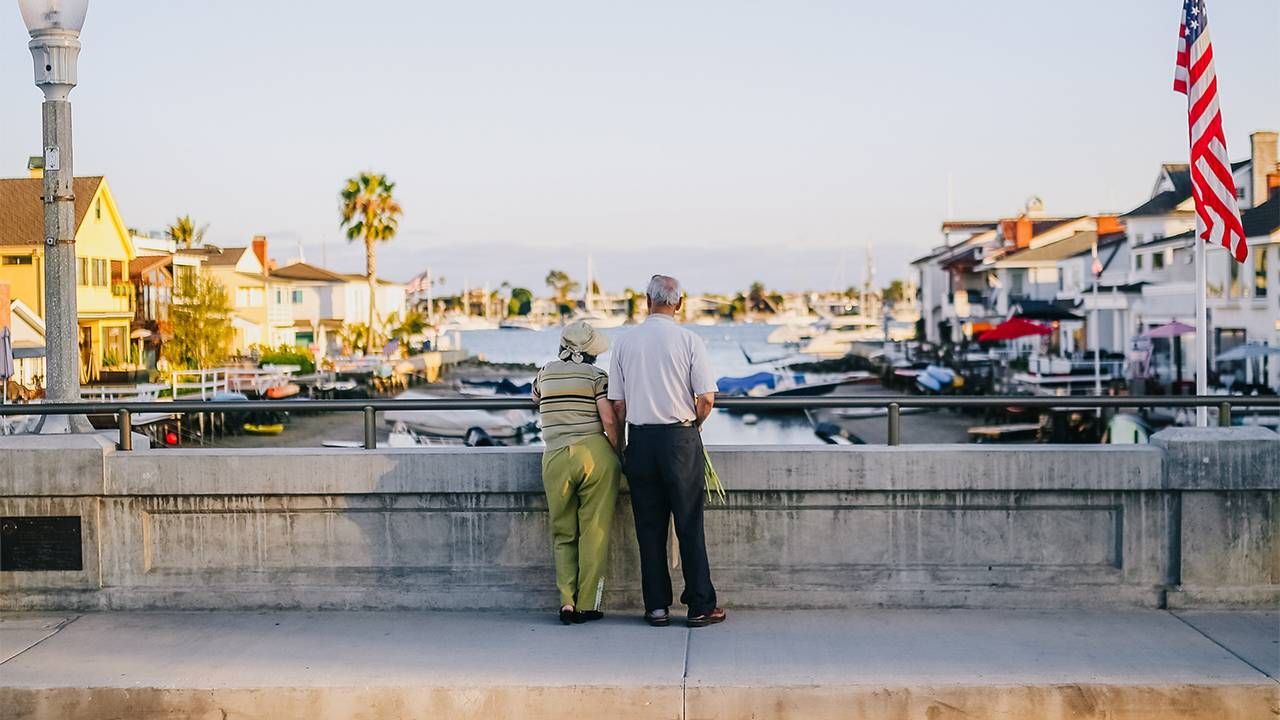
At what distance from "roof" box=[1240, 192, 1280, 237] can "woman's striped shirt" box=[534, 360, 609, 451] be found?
4012cm

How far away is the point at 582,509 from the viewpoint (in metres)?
8.03

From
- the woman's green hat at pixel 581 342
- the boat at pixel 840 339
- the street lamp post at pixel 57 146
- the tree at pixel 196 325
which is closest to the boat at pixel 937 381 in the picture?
the tree at pixel 196 325

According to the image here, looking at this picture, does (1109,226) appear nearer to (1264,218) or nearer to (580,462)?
(1264,218)

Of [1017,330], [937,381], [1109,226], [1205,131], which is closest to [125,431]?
[1205,131]

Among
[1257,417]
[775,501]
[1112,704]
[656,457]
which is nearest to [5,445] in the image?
[656,457]

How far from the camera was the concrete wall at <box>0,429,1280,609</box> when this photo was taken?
820cm

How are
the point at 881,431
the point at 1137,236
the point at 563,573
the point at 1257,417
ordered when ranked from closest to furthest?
the point at 563,573 < the point at 1257,417 < the point at 881,431 < the point at 1137,236

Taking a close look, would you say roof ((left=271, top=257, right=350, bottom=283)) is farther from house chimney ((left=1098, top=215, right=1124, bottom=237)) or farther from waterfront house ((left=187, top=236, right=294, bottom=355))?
house chimney ((left=1098, top=215, right=1124, bottom=237))

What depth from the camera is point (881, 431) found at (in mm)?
51844

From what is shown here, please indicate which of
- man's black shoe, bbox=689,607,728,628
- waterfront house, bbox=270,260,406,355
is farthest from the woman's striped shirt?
waterfront house, bbox=270,260,406,355

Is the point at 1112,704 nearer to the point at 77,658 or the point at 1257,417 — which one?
the point at 77,658

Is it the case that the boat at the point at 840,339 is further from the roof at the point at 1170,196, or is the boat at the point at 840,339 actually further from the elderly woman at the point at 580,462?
the elderly woman at the point at 580,462

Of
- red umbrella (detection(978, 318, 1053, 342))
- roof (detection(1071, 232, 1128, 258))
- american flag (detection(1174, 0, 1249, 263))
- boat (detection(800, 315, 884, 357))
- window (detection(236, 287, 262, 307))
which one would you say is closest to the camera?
american flag (detection(1174, 0, 1249, 263))

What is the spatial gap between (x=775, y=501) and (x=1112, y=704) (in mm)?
2428
